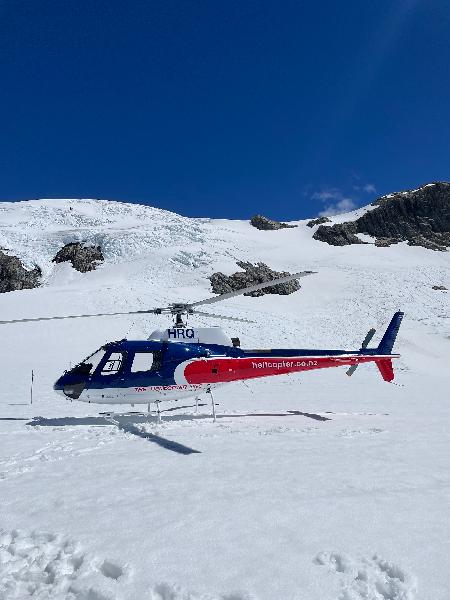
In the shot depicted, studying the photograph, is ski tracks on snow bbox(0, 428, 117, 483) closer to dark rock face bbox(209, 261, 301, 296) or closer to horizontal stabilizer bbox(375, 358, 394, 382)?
horizontal stabilizer bbox(375, 358, 394, 382)

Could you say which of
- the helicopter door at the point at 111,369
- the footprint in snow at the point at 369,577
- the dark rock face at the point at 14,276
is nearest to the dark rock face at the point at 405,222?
the dark rock face at the point at 14,276

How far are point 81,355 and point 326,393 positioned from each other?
45.1ft

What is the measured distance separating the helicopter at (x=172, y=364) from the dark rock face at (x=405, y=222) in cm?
6089

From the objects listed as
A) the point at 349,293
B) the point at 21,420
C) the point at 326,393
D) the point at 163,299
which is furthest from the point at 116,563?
the point at 349,293

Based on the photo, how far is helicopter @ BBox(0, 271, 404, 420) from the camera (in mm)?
11898

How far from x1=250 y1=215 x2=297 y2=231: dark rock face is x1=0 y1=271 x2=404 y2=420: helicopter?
2734 inches

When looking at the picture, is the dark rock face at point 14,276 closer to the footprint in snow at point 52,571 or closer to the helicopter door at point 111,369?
the helicopter door at point 111,369

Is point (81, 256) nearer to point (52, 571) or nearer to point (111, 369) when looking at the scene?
point (111, 369)

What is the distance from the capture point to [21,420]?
11508 millimetres

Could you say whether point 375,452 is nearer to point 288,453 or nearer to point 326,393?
point 288,453

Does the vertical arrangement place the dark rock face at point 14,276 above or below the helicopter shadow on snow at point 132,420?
above

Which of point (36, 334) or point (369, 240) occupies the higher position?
point (369, 240)

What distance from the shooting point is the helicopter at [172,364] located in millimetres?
11898

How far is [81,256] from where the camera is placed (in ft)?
161
